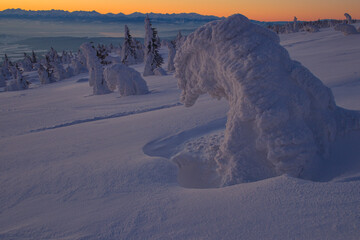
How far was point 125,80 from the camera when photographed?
10.7 meters

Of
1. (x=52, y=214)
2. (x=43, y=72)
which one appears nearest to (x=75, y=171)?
(x=52, y=214)

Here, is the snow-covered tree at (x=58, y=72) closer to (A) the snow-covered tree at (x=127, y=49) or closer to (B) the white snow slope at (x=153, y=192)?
(A) the snow-covered tree at (x=127, y=49)

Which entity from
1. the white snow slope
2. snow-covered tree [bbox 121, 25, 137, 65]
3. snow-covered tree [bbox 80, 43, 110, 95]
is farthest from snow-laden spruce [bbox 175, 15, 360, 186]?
snow-covered tree [bbox 121, 25, 137, 65]

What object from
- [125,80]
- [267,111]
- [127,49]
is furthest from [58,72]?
[267,111]

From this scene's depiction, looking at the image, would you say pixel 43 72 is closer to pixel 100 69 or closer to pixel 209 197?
pixel 100 69

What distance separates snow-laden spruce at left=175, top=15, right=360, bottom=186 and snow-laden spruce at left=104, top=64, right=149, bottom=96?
7.91 meters

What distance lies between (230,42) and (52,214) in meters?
2.58

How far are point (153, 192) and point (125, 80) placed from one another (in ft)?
29.2

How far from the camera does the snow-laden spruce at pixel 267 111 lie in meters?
2.57

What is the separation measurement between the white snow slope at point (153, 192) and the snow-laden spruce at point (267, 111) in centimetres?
31

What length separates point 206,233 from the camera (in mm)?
1642

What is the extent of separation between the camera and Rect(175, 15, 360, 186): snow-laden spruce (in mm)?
2574

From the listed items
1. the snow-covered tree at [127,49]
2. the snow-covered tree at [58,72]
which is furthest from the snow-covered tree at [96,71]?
the snow-covered tree at [58,72]

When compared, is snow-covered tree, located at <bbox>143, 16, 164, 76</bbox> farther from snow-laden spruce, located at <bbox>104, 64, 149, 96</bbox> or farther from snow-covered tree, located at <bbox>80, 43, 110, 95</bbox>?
snow-laden spruce, located at <bbox>104, 64, 149, 96</bbox>
